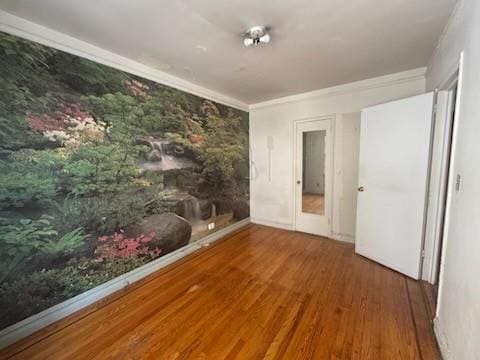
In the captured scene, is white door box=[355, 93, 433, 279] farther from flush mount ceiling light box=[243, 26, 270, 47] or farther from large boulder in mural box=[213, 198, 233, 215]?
large boulder in mural box=[213, 198, 233, 215]

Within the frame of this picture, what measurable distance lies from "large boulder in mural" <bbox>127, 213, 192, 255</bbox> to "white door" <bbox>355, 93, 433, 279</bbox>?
2393 millimetres

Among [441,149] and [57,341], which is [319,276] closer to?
[441,149]

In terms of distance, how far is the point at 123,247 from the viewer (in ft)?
7.17

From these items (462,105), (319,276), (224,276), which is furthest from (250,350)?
(462,105)

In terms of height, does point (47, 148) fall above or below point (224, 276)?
above

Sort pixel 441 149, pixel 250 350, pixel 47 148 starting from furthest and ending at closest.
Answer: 1. pixel 441 149
2. pixel 47 148
3. pixel 250 350

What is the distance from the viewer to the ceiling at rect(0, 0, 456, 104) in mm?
1464

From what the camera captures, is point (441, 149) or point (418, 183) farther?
point (418, 183)

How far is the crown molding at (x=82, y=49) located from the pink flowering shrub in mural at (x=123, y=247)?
172cm

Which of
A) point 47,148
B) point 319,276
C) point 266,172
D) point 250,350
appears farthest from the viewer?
point 266,172

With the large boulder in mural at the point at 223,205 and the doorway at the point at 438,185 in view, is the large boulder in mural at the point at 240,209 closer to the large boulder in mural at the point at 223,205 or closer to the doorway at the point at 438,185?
the large boulder in mural at the point at 223,205

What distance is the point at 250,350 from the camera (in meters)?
1.45

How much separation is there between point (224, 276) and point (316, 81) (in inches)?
111

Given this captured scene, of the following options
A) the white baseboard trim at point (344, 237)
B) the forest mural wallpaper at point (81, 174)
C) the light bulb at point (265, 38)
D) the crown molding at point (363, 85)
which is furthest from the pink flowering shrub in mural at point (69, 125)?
the white baseboard trim at point (344, 237)
